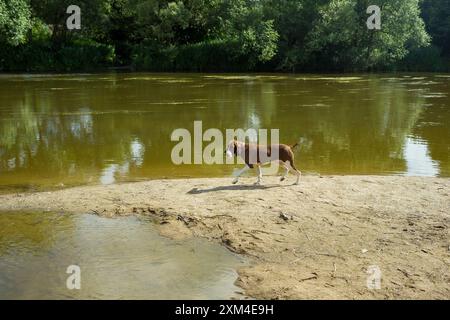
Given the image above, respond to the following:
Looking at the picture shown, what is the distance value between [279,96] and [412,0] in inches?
964

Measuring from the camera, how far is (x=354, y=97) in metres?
26.5

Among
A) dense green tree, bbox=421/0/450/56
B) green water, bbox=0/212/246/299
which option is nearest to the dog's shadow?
green water, bbox=0/212/246/299

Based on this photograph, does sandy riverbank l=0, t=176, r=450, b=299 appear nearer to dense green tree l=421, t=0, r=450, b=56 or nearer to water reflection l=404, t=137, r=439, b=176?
water reflection l=404, t=137, r=439, b=176

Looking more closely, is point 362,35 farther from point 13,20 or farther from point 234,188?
point 234,188

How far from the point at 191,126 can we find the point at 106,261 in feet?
37.8

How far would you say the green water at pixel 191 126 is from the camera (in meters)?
12.3

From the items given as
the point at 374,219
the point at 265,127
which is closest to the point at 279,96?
→ the point at 265,127

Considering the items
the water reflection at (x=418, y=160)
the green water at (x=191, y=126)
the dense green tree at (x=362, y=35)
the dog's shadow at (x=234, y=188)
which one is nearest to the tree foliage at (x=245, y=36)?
the dense green tree at (x=362, y=35)

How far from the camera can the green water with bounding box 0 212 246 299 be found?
5.79 metres

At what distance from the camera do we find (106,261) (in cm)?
656

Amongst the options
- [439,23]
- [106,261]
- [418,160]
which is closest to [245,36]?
[439,23]

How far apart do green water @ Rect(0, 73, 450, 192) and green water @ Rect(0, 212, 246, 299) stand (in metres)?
3.25

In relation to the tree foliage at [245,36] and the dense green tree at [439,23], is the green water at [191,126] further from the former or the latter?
the dense green tree at [439,23]

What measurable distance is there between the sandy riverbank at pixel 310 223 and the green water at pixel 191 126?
2177mm
